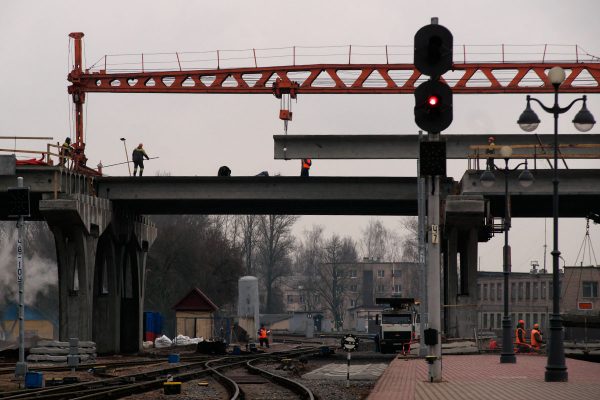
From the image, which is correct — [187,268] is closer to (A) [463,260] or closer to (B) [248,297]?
(B) [248,297]

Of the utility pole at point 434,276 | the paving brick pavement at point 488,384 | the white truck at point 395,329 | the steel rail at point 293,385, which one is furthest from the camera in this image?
the white truck at point 395,329

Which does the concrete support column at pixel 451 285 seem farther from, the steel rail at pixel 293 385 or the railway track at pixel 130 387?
the steel rail at pixel 293 385

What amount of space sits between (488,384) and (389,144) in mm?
31258

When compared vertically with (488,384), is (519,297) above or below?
below

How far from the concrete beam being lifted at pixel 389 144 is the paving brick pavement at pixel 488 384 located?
894 inches

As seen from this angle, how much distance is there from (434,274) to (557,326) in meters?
3.35

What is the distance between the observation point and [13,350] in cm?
4894

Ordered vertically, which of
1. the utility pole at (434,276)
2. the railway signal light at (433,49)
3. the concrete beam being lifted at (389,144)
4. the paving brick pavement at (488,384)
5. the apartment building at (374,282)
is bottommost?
the apartment building at (374,282)

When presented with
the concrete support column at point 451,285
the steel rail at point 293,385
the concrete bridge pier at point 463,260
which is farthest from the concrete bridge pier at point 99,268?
the concrete support column at point 451,285

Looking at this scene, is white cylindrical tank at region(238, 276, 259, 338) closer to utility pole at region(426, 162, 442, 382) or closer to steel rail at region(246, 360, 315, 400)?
steel rail at region(246, 360, 315, 400)

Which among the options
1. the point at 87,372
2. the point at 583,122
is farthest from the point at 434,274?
the point at 87,372

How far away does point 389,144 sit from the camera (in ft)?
174

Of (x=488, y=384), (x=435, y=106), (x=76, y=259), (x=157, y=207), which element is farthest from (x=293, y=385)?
(x=157, y=207)

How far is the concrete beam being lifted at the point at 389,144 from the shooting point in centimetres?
5272
